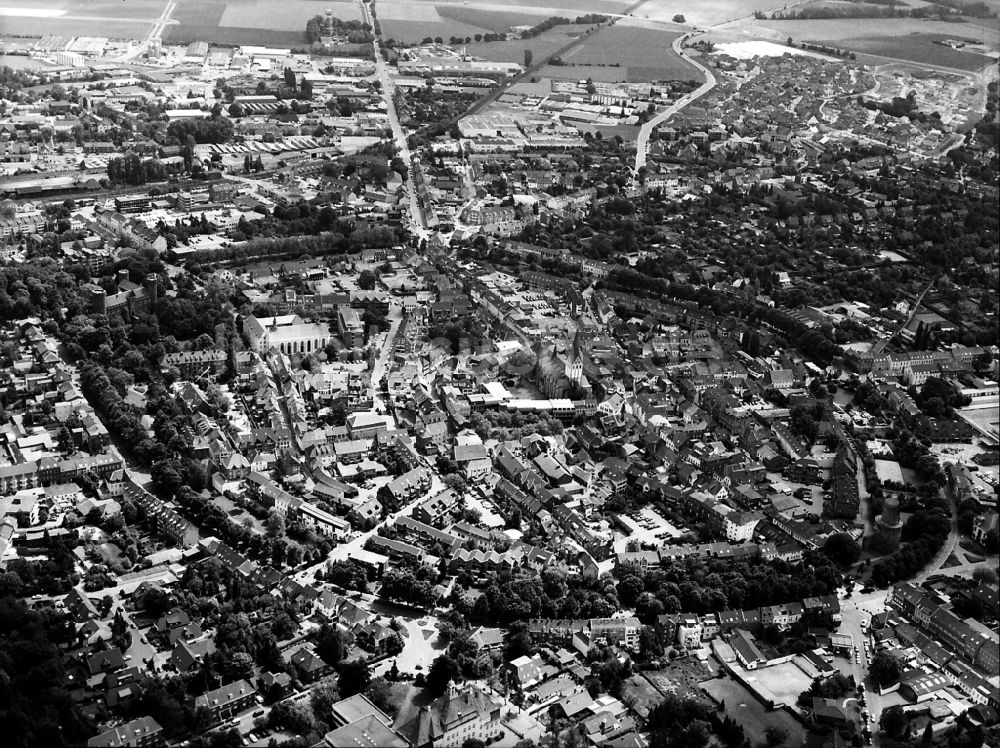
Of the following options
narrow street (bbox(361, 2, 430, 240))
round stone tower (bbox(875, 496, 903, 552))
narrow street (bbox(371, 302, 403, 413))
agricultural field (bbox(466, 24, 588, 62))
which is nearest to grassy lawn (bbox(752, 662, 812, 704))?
round stone tower (bbox(875, 496, 903, 552))

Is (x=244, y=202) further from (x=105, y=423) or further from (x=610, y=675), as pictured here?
(x=610, y=675)

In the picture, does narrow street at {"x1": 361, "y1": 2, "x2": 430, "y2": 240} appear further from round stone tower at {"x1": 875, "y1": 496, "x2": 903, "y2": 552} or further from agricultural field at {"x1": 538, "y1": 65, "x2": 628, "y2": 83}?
round stone tower at {"x1": 875, "y1": 496, "x2": 903, "y2": 552}

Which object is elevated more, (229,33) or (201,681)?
(229,33)

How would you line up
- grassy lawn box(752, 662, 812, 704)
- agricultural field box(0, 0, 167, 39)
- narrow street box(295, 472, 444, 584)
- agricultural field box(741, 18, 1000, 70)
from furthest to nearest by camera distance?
agricultural field box(741, 18, 1000, 70), agricultural field box(0, 0, 167, 39), narrow street box(295, 472, 444, 584), grassy lawn box(752, 662, 812, 704)

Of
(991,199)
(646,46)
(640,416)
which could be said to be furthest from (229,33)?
(640,416)

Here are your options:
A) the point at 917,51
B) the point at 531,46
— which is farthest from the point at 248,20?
the point at 917,51

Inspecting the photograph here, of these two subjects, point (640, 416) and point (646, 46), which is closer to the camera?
point (640, 416)
